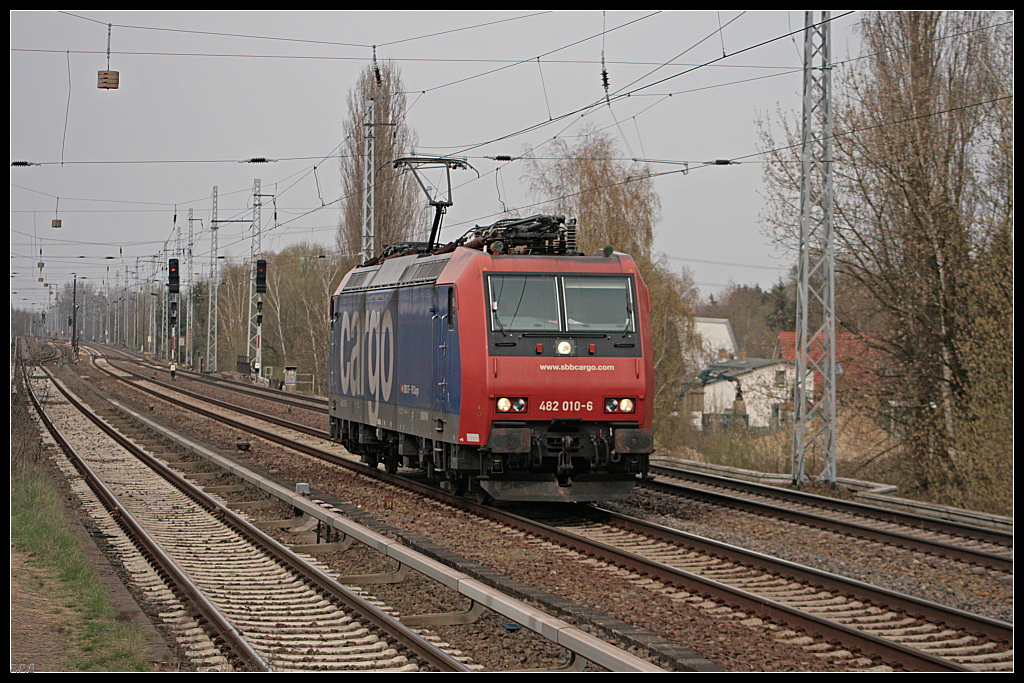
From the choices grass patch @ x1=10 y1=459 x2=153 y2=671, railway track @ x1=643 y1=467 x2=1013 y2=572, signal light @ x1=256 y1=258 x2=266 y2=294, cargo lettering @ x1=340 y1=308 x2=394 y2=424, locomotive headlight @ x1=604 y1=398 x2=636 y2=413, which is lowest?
railway track @ x1=643 y1=467 x2=1013 y2=572

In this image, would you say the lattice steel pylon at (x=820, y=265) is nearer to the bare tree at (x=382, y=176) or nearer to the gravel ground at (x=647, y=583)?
the gravel ground at (x=647, y=583)

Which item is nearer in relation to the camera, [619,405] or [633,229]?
[619,405]

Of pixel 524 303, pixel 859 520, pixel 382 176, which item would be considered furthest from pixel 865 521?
pixel 382 176

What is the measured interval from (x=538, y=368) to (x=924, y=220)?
508 inches

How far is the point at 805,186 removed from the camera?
17.5 meters

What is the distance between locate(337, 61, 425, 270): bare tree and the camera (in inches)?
1567

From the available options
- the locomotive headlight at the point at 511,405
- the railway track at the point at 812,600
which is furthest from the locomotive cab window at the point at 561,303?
the railway track at the point at 812,600

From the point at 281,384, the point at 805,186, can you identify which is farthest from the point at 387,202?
the point at 805,186

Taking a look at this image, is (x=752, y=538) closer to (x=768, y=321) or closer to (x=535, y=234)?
(x=535, y=234)

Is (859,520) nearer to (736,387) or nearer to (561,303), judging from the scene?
(561,303)

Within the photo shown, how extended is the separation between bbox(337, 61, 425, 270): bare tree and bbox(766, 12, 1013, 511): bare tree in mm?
20208

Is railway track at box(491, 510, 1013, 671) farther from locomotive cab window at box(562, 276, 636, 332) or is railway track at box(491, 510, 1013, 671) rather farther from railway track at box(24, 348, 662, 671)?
locomotive cab window at box(562, 276, 636, 332)

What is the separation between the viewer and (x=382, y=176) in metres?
40.0

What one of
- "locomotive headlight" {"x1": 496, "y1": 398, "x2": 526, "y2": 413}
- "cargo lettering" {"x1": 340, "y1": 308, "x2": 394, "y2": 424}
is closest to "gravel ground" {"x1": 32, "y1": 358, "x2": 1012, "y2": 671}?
"locomotive headlight" {"x1": 496, "y1": 398, "x2": 526, "y2": 413}
